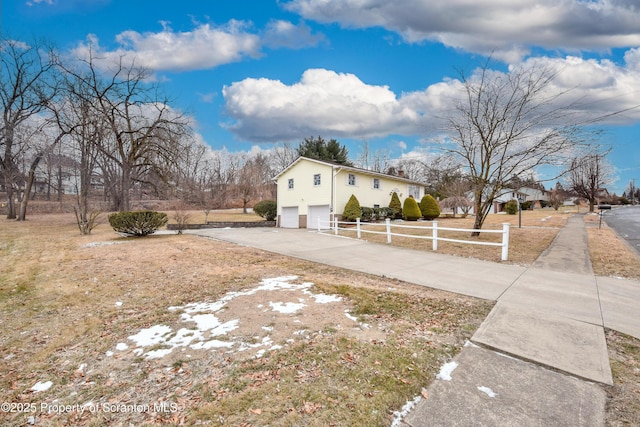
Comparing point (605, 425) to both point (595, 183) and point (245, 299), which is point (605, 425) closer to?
point (245, 299)

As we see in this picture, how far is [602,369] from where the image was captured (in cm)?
302

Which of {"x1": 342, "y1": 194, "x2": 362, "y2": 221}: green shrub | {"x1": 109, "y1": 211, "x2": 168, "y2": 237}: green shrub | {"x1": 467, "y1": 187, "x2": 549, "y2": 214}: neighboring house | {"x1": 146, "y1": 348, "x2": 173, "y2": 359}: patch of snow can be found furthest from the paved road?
{"x1": 109, "y1": 211, "x2": 168, "y2": 237}: green shrub

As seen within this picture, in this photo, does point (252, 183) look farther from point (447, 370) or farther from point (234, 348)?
point (447, 370)

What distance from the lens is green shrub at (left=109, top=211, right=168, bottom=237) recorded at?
1398 cm

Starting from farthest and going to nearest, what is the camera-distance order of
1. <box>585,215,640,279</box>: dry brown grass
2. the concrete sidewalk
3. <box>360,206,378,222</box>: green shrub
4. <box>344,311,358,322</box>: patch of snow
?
<box>360,206,378,222</box>: green shrub < <box>585,215,640,279</box>: dry brown grass < <box>344,311,358,322</box>: patch of snow < the concrete sidewalk

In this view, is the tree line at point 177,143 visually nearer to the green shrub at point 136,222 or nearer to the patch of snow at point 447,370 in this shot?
the green shrub at point 136,222

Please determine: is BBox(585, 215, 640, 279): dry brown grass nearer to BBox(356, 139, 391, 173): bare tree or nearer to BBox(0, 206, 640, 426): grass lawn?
BBox(0, 206, 640, 426): grass lawn

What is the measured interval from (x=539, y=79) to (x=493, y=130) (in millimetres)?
2323

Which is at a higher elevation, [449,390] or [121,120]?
[121,120]

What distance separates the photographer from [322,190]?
2166 cm

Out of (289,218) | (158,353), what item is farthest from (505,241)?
(289,218)

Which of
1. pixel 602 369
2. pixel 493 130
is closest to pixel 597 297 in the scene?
pixel 602 369

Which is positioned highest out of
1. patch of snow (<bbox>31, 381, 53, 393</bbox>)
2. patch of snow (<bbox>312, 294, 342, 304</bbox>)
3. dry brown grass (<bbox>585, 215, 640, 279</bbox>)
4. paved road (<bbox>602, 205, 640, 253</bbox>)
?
paved road (<bbox>602, 205, 640, 253</bbox>)

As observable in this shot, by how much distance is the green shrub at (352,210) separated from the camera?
67.6ft
